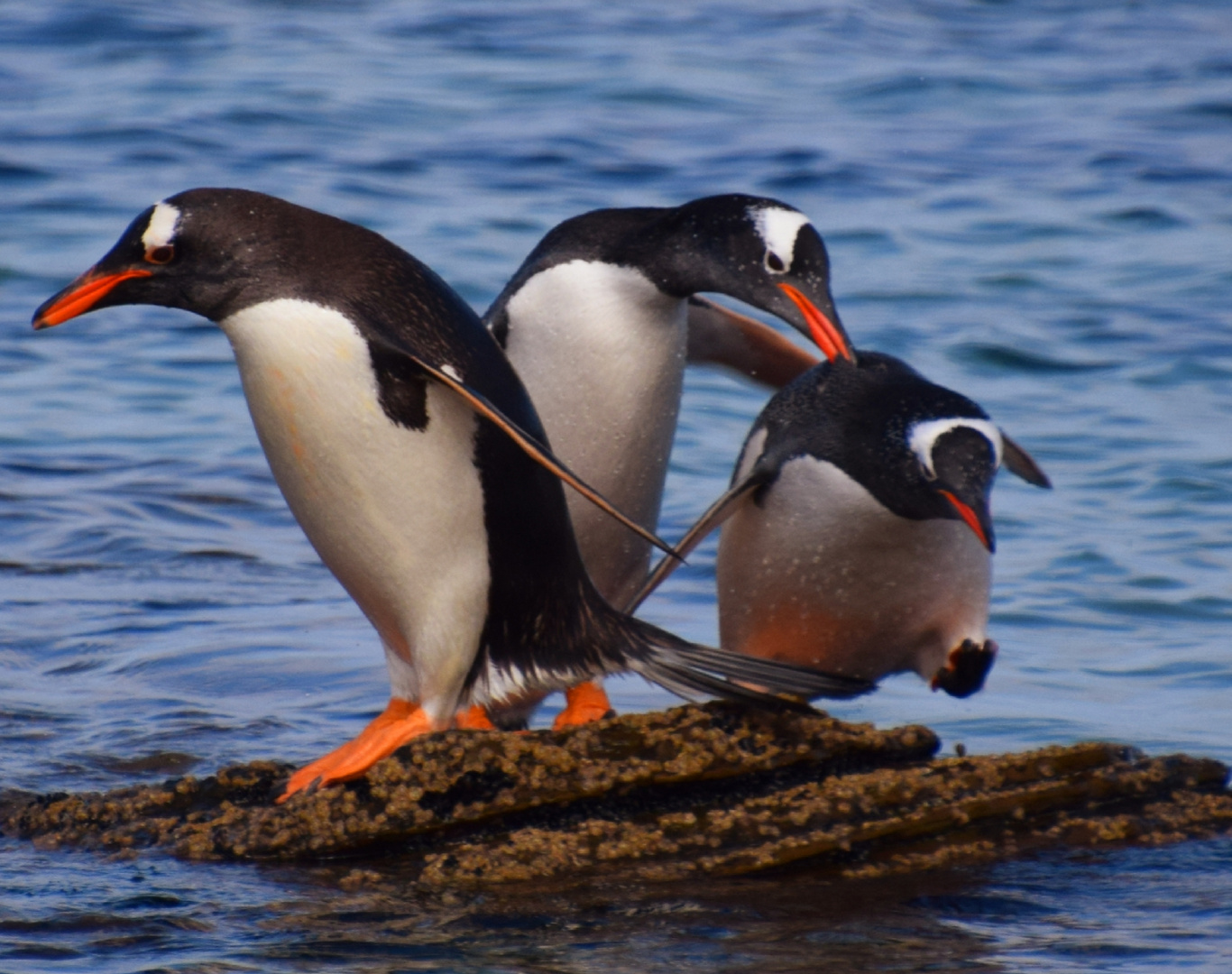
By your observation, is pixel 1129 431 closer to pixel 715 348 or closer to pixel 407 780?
pixel 715 348

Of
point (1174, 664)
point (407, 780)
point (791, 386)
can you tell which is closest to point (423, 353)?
point (407, 780)

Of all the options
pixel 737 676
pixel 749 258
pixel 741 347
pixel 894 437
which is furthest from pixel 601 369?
pixel 741 347

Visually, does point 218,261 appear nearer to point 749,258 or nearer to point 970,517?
point 749,258

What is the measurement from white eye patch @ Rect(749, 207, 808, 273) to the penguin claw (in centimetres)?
89

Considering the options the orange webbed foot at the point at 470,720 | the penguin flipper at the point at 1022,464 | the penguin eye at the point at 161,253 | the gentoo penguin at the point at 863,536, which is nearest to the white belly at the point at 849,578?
the gentoo penguin at the point at 863,536

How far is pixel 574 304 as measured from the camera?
4.02 metres

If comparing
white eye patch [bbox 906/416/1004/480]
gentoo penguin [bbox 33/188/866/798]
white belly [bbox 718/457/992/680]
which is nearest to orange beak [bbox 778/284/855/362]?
white eye patch [bbox 906/416/1004/480]

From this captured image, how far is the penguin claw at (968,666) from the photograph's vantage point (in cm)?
405

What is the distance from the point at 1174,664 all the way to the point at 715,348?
1434mm

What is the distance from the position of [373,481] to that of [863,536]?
1155 mm

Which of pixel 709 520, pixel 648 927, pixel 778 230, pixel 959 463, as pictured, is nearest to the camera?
pixel 648 927

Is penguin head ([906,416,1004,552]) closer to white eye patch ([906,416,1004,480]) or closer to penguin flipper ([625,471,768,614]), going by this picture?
white eye patch ([906,416,1004,480])

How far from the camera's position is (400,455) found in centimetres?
326

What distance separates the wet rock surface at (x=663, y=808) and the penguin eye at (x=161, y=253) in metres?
0.92
